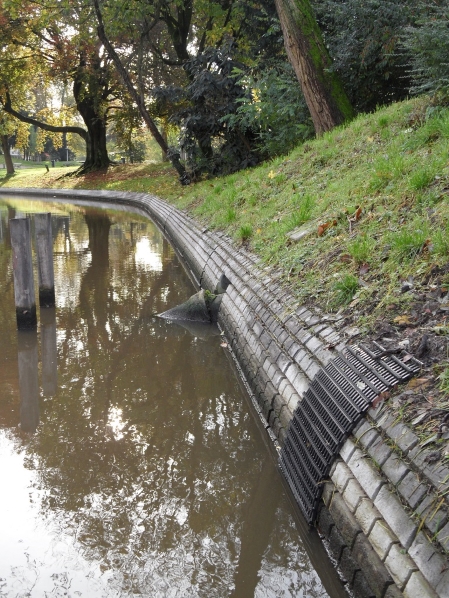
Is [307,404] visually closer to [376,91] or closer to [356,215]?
[356,215]

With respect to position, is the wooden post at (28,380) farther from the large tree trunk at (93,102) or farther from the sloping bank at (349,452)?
the large tree trunk at (93,102)

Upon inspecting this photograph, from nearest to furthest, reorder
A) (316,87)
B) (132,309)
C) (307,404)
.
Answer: (307,404) < (132,309) < (316,87)

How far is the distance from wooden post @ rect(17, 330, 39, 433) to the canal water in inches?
0.8

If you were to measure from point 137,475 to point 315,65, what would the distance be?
11.0m

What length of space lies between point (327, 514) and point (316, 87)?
443 inches

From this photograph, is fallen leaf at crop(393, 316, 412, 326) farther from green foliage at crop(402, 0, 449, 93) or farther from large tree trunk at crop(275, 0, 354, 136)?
large tree trunk at crop(275, 0, 354, 136)

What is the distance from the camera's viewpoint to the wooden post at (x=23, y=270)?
750 centimetres

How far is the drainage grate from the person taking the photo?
142 inches

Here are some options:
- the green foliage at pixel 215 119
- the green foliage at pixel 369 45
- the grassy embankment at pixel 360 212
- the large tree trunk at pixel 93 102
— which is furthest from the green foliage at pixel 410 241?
the large tree trunk at pixel 93 102

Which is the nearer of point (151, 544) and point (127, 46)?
point (151, 544)

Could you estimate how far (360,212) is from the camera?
253 inches

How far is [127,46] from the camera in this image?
3092cm

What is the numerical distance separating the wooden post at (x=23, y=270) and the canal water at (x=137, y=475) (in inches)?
9.8

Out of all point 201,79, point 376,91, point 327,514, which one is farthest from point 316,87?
point 327,514
